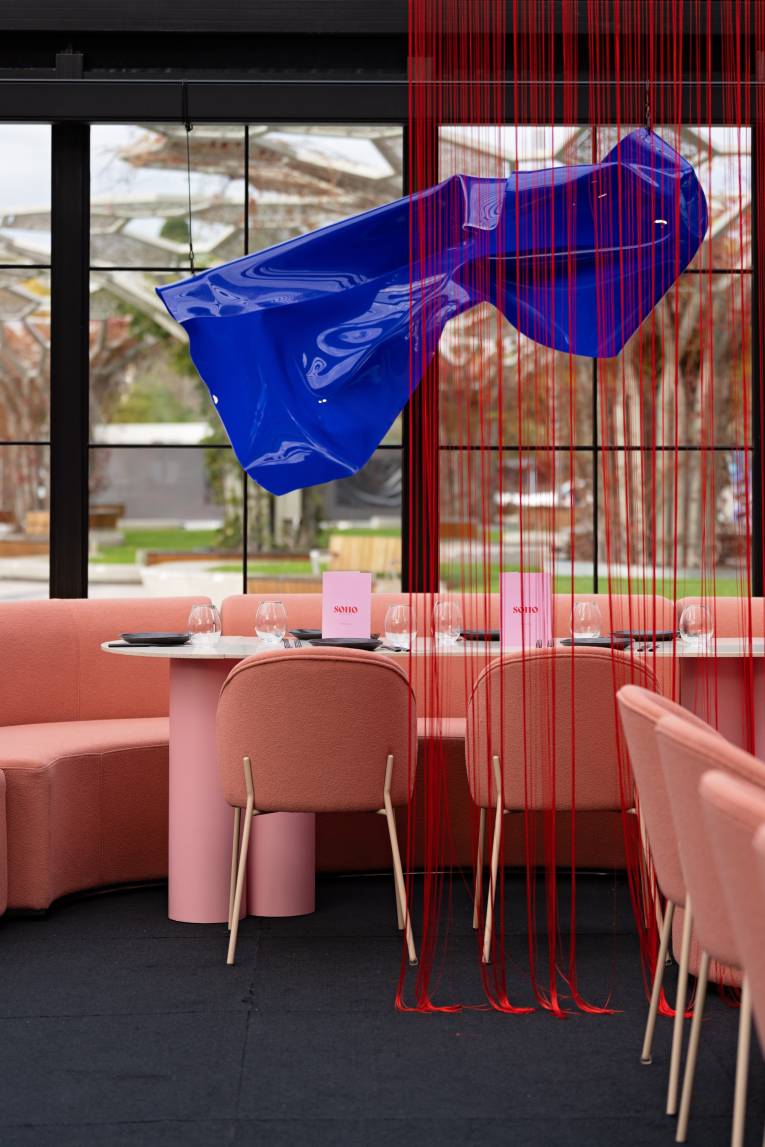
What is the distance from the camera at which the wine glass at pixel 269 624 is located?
4.34 m

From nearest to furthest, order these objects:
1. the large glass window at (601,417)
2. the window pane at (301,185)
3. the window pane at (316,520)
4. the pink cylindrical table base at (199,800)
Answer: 1. the large glass window at (601,417)
2. the pink cylindrical table base at (199,800)
3. the window pane at (301,185)
4. the window pane at (316,520)

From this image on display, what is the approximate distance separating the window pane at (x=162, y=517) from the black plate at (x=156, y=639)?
95.1 ft

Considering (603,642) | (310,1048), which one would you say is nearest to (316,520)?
(603,642)

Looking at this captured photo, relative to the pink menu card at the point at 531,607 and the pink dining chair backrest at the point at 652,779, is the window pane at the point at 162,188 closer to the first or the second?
the pink menu card at the point at 531,607

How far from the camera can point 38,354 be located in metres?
32.8

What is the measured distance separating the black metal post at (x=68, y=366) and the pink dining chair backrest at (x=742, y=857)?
4.92 meters

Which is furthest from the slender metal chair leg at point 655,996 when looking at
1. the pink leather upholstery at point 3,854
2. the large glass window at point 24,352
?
the large glass window at point 24,352

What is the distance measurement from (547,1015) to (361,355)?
209cm

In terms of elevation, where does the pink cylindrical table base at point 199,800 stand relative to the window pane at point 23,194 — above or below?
below

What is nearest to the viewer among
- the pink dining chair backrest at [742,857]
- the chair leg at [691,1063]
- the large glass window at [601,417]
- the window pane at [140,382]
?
the pink dining chair backrest at [742,857]

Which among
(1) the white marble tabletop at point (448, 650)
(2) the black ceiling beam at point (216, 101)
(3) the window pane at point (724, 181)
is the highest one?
(2) the black ceiling beam at point (216, 101)

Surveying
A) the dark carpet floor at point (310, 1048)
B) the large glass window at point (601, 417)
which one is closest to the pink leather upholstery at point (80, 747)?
the dark carpet floor at point (310, 1048)

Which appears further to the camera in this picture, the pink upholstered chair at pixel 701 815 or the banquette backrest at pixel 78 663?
the banquette backrest at pixel 78 663

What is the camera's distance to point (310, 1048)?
10.1 ft
